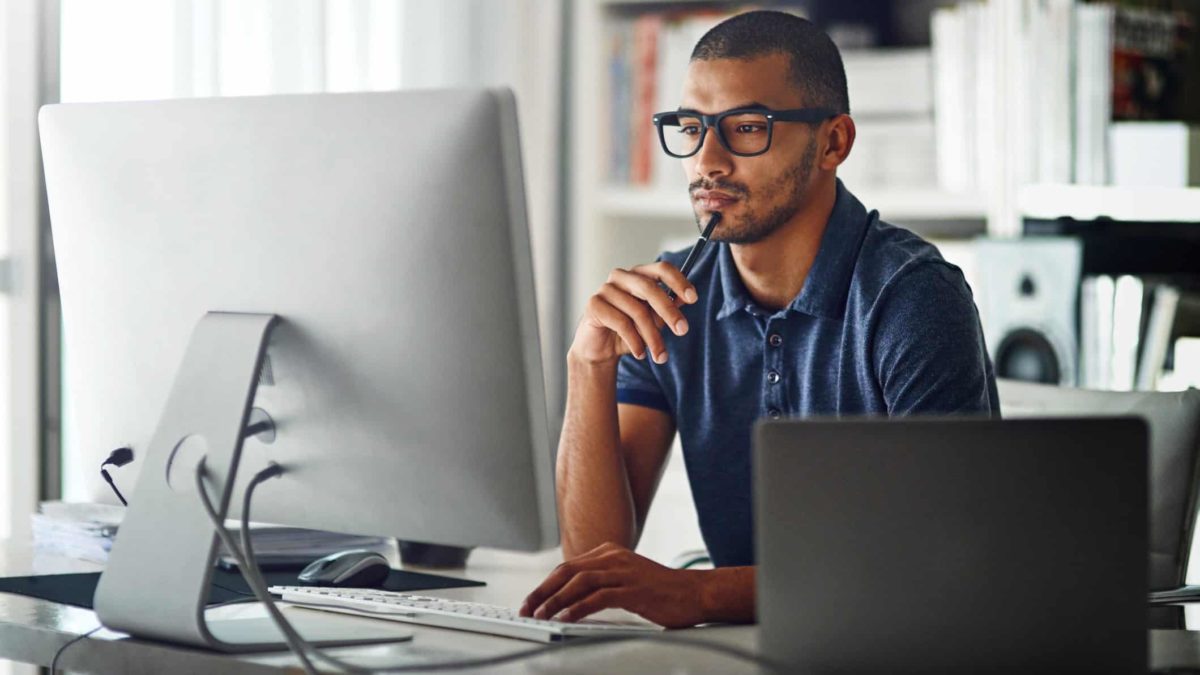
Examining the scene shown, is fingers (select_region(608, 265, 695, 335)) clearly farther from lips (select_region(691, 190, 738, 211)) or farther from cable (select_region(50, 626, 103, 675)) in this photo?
cable (select_region(50, 626, 103, 675))

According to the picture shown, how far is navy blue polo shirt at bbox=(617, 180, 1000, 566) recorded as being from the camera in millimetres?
1628

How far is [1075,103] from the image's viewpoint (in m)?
2.74

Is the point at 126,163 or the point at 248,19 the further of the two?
the point at 248,19

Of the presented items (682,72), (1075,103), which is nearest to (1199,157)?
(1075,103)

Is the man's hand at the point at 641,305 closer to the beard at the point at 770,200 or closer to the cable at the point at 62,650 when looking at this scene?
the beard at the point at 770,200

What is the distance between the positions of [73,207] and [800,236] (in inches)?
33.6

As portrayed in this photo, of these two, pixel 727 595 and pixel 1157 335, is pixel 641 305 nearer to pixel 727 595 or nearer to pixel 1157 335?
pixel 727 595

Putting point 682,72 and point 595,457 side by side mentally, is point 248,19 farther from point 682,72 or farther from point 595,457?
point 595,457

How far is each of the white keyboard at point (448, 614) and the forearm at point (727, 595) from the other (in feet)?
0.21

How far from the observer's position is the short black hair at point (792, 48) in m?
1.76

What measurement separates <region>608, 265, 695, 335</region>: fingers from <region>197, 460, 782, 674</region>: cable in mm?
368

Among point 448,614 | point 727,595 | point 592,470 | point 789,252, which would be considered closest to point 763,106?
point 789,252

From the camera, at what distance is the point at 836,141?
1.82m

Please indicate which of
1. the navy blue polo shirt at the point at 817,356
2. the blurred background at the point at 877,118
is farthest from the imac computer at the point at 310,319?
the blurred background at the point at 877,118
